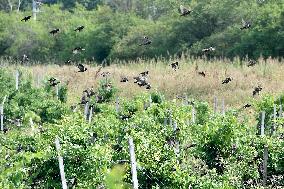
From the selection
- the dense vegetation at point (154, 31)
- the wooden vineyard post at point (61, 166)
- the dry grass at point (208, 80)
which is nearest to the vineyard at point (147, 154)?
the wooden vineyard post at point (61, 166)

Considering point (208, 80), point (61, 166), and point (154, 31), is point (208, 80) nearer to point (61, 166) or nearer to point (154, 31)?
point (154, 31)

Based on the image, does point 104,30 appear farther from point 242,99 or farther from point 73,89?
point 242,99

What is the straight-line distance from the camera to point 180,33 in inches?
1614

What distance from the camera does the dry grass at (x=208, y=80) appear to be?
27.8 m

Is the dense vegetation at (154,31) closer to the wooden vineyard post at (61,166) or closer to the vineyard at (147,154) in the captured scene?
the vineyard at (147,154)

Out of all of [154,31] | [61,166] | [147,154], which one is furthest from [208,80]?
[61,166]

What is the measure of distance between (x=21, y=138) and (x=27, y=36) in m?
41.5

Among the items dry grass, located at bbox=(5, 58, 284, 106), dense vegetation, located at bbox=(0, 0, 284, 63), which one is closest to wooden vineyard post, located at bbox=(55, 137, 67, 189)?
dry grass, located at bbox=(5, 58, 284, 106)

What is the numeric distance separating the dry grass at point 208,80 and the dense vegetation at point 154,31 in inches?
144

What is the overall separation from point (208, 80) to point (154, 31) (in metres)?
14.6

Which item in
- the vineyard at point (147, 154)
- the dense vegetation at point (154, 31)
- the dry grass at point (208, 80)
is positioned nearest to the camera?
the vineyard at point (147, 154)

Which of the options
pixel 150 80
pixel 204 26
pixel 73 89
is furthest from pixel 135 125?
pixel 204 26

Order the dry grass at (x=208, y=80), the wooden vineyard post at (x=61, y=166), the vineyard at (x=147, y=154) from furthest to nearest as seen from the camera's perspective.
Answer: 1. the dry grass at (x=208, y=80)
2. the vineyard at (x=147, y=154)
3. the wooden vineyard post at (x=61, y=166)

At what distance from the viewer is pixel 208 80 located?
29734 mm
